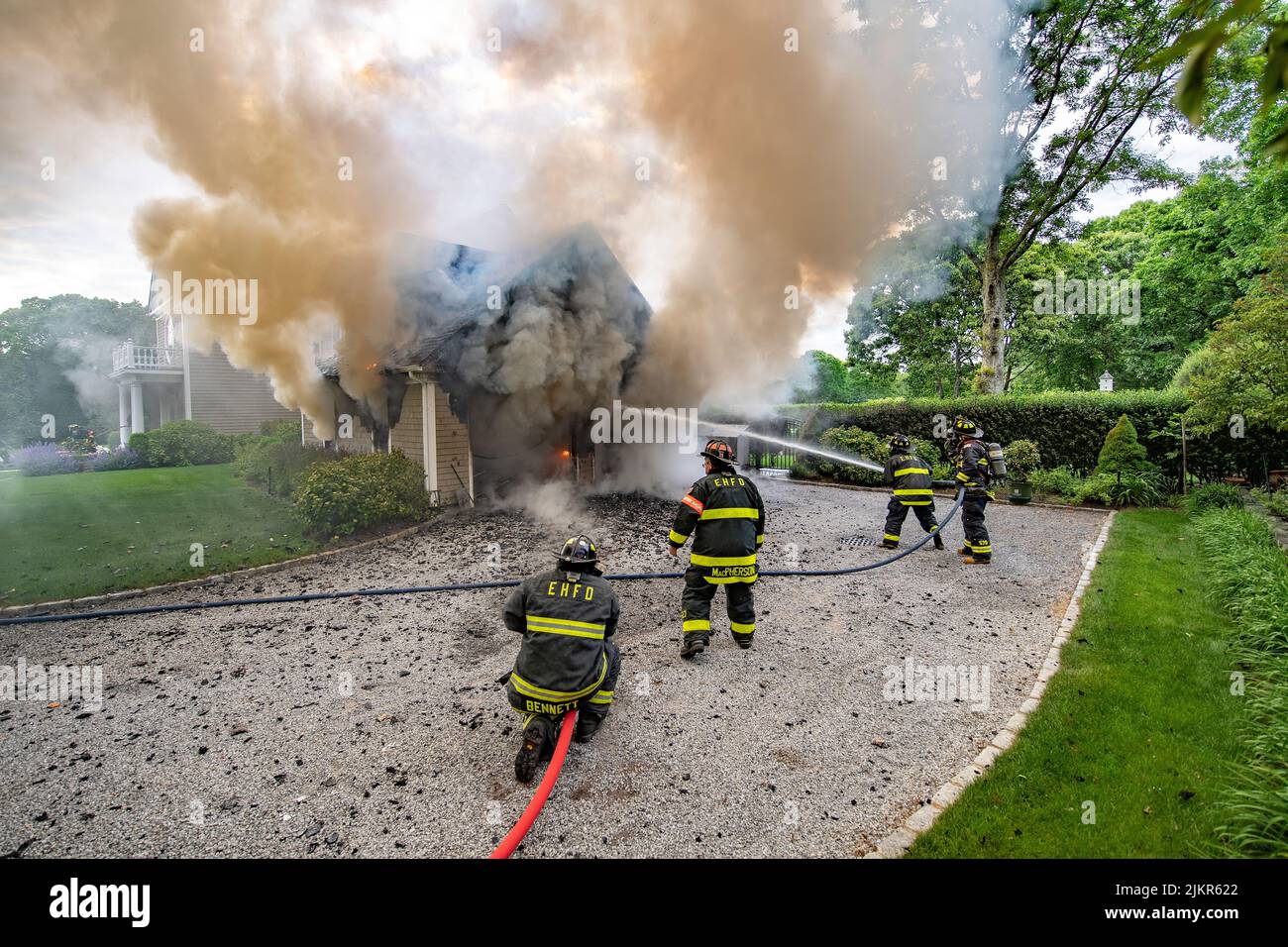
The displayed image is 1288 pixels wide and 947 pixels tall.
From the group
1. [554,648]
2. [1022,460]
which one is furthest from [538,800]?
[1022,460]

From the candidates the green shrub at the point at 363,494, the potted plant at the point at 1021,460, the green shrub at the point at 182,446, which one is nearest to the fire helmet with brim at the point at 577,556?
the green shrub at the point at 363,494

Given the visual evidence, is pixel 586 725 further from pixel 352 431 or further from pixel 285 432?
pixel 285 432

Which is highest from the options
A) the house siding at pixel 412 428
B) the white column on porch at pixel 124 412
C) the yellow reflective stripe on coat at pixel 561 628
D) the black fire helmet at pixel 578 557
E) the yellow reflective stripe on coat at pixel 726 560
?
the white column on porch at pixel 124 412

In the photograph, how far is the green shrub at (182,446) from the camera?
17.5 m

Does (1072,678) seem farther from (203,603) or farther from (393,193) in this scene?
(393,193)

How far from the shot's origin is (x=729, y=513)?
5.12 m

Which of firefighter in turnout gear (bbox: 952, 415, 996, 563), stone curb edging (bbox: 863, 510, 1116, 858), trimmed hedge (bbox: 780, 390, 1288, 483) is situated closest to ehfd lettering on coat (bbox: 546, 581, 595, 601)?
stone curb edging (bbox: 863, 510, 1116, 858)

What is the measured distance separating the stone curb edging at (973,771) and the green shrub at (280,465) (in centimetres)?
1239

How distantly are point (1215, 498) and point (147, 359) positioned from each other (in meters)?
29.4

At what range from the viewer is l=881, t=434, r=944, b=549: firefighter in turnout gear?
828 cm

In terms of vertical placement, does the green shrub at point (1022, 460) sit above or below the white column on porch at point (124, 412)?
below

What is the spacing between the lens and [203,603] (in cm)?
638

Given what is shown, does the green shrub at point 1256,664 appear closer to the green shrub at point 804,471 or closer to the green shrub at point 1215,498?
the green shrub at point 1215,498

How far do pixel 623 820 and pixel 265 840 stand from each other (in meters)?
1.89
